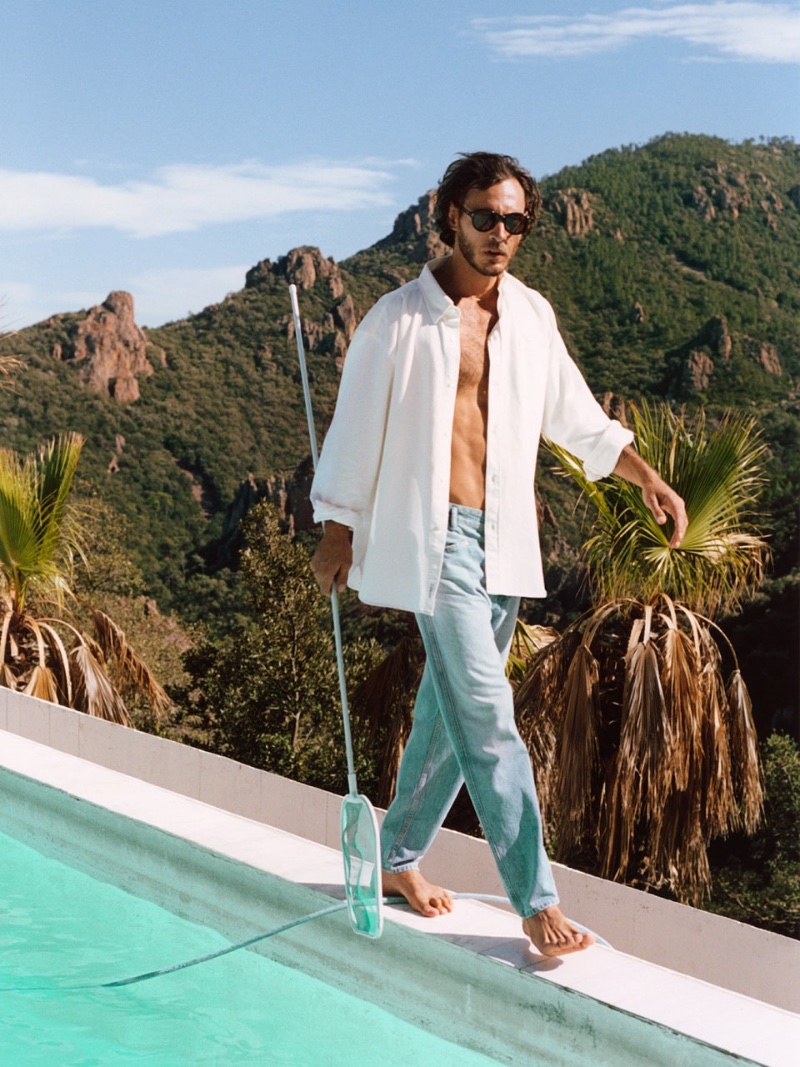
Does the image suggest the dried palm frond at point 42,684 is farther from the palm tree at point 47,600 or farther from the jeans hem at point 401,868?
the jeans hem at point 401,868

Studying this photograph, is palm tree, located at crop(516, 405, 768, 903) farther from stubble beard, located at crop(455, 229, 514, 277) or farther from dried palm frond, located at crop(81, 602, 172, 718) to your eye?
dried palm frond, located at crop(81, 602, 172, 718)

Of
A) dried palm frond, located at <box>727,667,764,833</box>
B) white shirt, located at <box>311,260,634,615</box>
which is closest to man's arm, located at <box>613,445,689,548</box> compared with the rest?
white shirt, located at <box>311,260,634,615</box>

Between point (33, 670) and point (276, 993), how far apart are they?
4370mm

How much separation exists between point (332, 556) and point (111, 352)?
1953 cm

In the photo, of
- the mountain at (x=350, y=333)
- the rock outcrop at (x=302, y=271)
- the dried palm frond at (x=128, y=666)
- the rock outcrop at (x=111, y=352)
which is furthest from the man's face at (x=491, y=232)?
the rock outcrop at (x=302, y=271)

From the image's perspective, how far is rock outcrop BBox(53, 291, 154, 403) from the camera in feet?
70.2

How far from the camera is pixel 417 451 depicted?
2131 millimetres

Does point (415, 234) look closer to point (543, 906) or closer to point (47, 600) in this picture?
point (47, 600)

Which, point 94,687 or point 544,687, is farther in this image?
point 94,687

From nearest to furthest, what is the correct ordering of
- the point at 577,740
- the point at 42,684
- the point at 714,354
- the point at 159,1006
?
the point at 159,1006 → the point at 577,740 → the point at 42,684 → the point at 714,354

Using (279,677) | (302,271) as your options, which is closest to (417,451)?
(279,677)

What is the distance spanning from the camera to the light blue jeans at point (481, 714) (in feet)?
6.72

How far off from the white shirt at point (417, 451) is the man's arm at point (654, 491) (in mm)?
183

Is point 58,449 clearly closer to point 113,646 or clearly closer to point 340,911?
point 113,646
